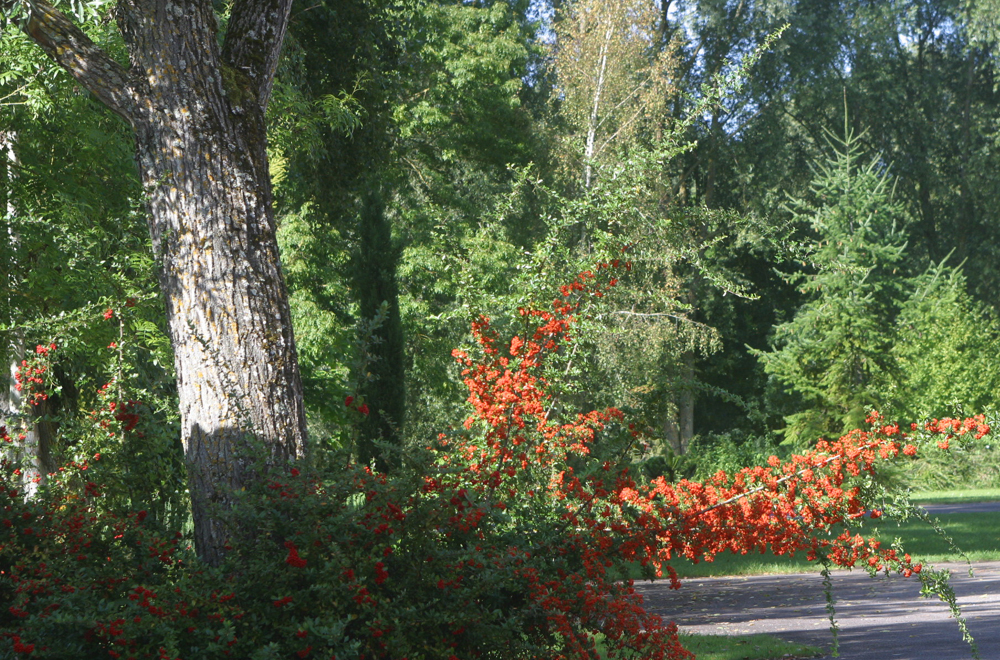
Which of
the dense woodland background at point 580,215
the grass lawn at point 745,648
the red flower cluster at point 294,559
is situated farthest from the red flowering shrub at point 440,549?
the grass lawn at point 745,648

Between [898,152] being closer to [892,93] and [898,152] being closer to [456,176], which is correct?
[892,93]

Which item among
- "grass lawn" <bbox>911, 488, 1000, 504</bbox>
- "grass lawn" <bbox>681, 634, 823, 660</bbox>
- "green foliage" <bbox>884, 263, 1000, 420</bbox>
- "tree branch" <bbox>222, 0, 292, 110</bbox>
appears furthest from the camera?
"green foliage" <bbox>884, 263, 1000, 420</bbox>

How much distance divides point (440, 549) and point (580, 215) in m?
3.72

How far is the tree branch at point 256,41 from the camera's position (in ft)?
18.2

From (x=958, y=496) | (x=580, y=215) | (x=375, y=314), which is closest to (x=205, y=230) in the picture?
(x=580, y=215)

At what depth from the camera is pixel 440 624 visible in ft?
13.9

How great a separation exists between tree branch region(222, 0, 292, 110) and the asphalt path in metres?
5.05

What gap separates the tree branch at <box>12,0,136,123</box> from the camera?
5.25 m

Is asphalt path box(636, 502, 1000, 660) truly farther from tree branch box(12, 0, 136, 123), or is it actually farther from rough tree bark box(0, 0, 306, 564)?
tree branch box(12, 0, 136, 123)

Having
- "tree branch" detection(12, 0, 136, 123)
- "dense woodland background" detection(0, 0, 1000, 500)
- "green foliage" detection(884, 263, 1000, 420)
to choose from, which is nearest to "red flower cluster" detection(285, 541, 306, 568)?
"dense woodland background" detection(0, 0, 1000, 500)

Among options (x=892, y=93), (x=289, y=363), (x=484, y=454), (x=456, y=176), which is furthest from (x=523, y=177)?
(x=892, y=93)

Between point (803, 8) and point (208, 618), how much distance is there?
102 feet

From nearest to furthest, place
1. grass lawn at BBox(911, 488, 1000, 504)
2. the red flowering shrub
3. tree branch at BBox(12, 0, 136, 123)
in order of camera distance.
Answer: the red flowering shrub < tree branch at BBox(12, 0, 136, 123) < grass lawn at BBox(911, 488, 1000, 504)

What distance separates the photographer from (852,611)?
9562 millimetres
